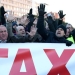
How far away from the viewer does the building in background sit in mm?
86375

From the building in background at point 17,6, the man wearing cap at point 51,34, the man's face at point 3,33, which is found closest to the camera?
the man's face at point 3,33

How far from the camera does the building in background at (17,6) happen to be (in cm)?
8638

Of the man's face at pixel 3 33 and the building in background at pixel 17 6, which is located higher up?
the man's face at pixel 3 33

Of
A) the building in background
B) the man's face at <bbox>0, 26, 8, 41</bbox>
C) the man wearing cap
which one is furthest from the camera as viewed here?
the building in background

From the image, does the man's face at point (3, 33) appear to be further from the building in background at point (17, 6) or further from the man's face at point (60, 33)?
the building in background at point (17, 6)

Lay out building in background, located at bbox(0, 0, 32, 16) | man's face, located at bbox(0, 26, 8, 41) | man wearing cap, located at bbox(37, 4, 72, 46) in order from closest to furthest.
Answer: man's face, located at bbox(0, 26, 8, 41) < man wearing cap, located at bbox(37, 4, 72, 46) < building in background, located at bbox(0, 0, 32, 16)

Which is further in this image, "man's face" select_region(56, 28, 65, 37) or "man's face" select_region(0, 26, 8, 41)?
"man's face" select_region(56, 28, 65, 37)

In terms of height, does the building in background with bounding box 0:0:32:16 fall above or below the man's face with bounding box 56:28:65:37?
below

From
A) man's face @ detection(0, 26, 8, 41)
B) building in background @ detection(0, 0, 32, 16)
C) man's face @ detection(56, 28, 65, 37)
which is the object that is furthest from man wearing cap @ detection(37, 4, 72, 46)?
building in background @ detection(0, 0, 32, 16)

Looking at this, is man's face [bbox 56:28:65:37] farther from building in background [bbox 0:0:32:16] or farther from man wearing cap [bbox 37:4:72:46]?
building in background [bbox 0:0:32:16]

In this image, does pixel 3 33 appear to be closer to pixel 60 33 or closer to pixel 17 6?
pixel 60 33

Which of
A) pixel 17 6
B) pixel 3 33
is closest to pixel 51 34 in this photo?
pixel 3 33

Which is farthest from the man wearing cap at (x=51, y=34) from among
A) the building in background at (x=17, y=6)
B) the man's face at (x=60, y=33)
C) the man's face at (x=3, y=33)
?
the building in background at (x=17, y=6)

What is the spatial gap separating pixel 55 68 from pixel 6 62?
0.76m
